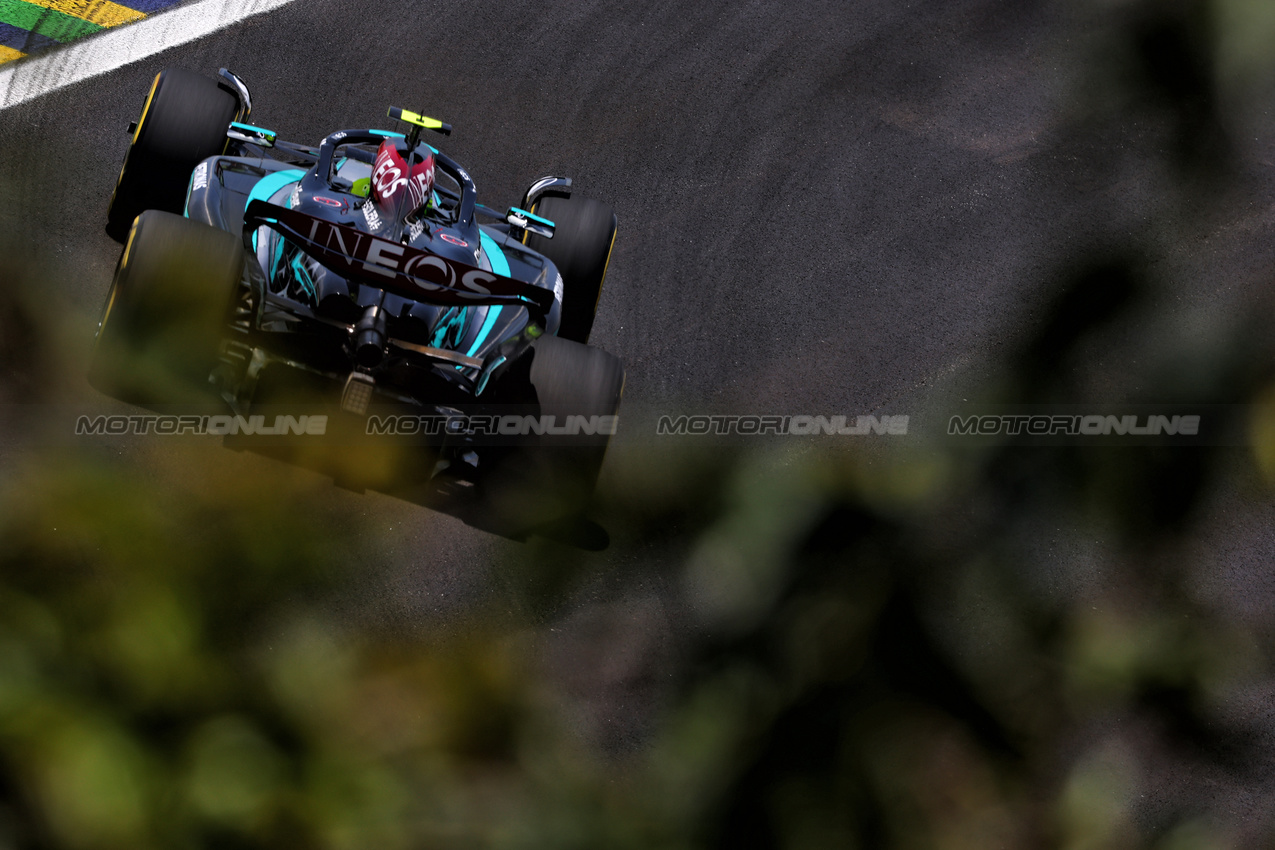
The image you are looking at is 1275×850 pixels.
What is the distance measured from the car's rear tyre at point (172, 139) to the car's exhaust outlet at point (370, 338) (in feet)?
6.62

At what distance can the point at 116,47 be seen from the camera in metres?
8.70

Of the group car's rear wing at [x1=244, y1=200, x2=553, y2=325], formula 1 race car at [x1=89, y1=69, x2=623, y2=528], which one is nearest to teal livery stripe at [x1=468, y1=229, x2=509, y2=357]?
formula 1 race car at [x1=89, y1=69, x2=623, y2=528]

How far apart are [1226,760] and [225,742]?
643 cm

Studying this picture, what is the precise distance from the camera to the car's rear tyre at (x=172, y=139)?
7.14 meters

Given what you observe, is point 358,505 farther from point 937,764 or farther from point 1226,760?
point 1226,760

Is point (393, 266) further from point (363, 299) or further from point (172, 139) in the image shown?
point (172, 139)

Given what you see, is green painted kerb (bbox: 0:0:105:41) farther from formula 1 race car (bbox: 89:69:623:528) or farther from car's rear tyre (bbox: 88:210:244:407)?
car's rear tyre (bbox: 88:210:244:407)

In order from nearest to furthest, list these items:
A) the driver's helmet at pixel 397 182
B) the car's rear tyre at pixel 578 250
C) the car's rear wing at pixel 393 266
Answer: the car's rear wing at pixel 393 266 < the driver's helmet at pixel 397 182 < the car's rear tyre at pixel 578 250

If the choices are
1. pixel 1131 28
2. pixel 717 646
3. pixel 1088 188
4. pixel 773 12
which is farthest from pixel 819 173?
pixel 717 646

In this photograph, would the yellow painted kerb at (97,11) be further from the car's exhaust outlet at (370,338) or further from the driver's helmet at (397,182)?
the car's exhaust outlet at (370,338)

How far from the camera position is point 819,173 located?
950 centimetres

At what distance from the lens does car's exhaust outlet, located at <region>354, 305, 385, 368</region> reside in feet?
19.5

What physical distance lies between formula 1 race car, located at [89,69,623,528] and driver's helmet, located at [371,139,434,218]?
1 cm

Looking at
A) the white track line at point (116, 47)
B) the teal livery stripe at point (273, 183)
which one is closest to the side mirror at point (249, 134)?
the teal livery stripe at point (273, 183)
